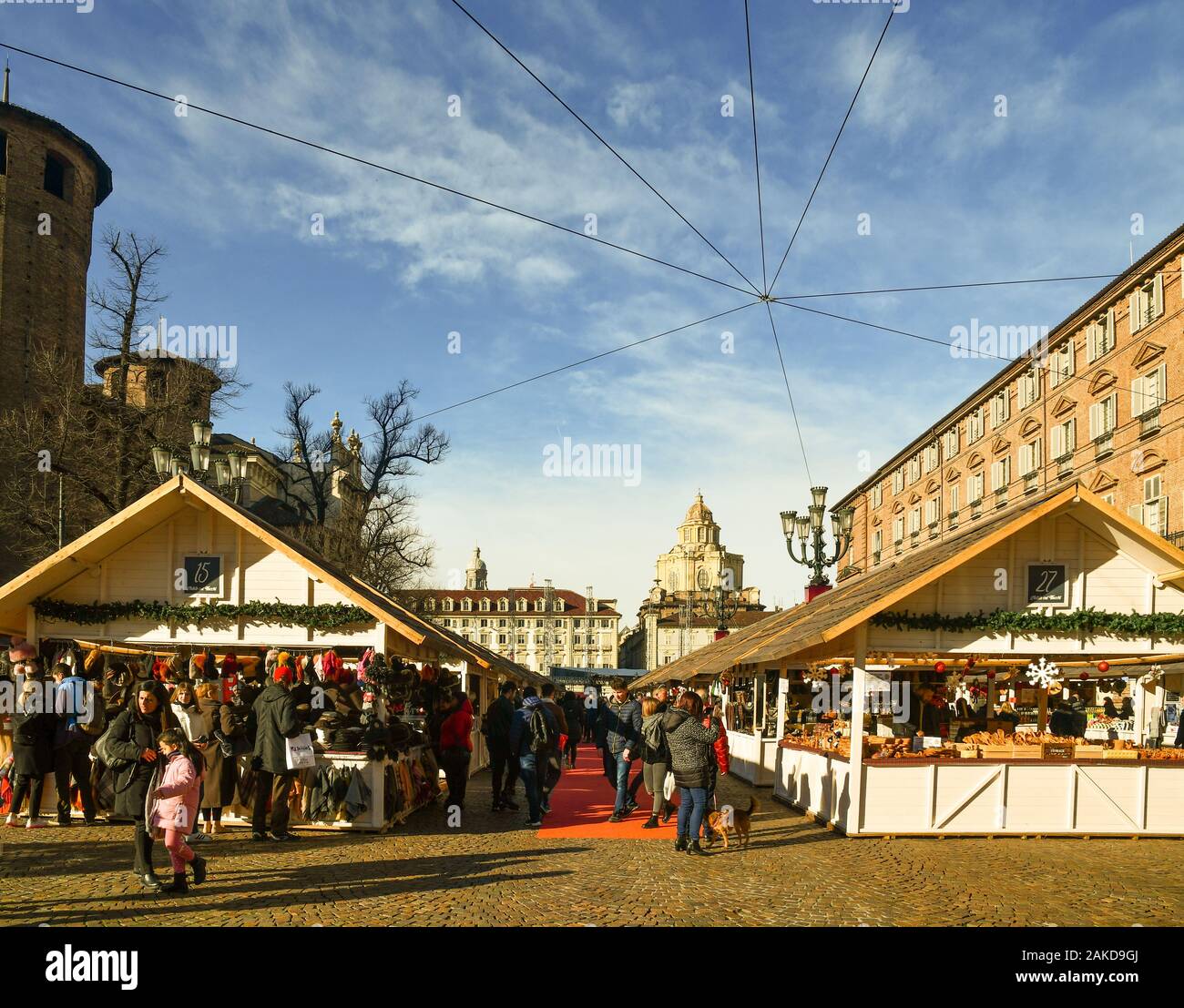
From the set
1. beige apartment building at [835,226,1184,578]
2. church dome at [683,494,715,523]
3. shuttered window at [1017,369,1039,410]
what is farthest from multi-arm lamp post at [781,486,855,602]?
church dome at [683,494,715,523]

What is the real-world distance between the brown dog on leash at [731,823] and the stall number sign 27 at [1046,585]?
4.63 metres

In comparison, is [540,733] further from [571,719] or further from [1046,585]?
[571,719]

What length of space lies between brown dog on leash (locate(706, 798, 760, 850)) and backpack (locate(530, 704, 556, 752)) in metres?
2.52

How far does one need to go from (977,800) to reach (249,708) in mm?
9108

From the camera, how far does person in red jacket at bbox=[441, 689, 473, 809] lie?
1405cm

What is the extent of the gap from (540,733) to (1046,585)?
6903mm

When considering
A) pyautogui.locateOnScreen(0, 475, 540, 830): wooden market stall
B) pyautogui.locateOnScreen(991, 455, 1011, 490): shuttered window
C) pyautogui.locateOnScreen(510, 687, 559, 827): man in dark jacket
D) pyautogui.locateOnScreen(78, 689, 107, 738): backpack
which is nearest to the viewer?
pyautogui.locateOnScreen(78, 689, 107, 738): backpack

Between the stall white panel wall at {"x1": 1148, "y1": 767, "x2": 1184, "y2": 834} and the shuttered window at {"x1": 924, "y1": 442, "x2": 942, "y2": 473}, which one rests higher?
the shuttered window at {"x1": 924, "y1": 442, "x2": 942, "y2": 473}

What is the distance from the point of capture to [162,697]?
930 centimetres

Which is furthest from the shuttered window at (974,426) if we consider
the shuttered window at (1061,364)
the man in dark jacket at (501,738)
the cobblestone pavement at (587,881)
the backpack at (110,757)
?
the backpack at (110,757)

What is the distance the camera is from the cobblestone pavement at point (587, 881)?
8.23m

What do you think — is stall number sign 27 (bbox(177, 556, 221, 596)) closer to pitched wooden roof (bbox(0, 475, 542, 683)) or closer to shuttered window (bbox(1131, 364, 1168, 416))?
pitched wooden roof (bbox(0, 475, 542, 683))

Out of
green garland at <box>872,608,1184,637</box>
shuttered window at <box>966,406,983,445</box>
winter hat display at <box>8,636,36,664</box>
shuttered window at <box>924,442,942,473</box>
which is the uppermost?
shuttered window at <box>966,406,983,445</box>
